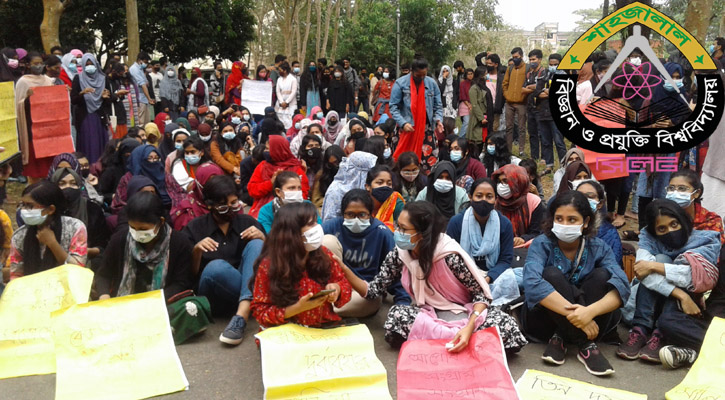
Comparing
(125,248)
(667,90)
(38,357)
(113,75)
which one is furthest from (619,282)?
(113,75)

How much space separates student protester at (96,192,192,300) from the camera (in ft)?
12.8

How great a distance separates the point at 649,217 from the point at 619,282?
62cm

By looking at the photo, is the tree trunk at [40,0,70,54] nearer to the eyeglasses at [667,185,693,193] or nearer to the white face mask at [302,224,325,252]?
the white face mask at [302,224,325,252]

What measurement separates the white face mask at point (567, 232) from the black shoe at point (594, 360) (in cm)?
63

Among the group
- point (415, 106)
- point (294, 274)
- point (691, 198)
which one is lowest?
point (294, 274)

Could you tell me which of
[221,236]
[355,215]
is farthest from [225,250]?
[355,215]

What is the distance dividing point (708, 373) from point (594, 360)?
1.84 ft

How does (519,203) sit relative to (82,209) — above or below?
above

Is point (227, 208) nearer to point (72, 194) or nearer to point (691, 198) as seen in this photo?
point (72, 194)

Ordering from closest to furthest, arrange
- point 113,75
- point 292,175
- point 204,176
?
point 292,175
point 204,176
point 113,75

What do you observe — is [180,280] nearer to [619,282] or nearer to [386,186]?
[386,186]

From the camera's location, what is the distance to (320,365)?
322 centimetres

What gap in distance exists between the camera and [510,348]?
11.8ft

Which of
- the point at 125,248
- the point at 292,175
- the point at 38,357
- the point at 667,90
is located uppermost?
the point at 667,90
